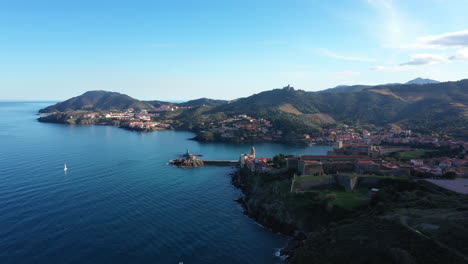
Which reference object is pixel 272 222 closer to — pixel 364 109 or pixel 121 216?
pixel 121 216

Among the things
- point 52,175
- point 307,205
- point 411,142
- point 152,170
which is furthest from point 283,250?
point 411,142

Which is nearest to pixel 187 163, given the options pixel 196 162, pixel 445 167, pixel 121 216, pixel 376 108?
pixel 196 162

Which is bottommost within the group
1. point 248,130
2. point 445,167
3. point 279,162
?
point 279,162

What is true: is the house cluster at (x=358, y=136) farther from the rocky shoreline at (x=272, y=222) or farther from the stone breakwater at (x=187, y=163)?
the rocky shoreline at (x=272, y=222)

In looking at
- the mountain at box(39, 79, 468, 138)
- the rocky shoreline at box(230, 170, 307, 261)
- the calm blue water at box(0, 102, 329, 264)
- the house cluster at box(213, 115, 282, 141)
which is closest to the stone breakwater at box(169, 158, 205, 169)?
the calm blue water at box(0, 102, 329, 264)

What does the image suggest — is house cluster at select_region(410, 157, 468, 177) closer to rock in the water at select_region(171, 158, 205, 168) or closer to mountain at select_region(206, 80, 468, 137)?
rock in the water at select_region(171, 158, 205, 168)

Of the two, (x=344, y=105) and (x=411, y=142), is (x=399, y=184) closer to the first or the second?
(x=411, y=142)

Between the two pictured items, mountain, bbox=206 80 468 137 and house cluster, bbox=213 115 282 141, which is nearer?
house cluster, bbox=213 115 282 141

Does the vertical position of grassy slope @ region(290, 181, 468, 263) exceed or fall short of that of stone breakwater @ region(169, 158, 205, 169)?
it exceeds it
